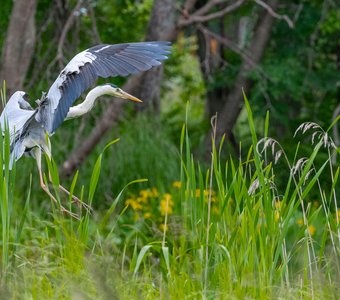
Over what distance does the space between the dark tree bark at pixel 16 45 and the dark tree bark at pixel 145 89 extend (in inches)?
26.8

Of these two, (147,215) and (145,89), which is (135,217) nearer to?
(147,215)

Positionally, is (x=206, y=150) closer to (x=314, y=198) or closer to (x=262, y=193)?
(x=314, y=198)

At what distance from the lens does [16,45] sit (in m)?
7.53

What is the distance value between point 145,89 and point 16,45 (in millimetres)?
1799

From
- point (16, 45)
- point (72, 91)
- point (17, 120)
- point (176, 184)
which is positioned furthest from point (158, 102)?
point (72, 91)

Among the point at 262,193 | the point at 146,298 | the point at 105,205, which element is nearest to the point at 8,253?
the point at 146,298

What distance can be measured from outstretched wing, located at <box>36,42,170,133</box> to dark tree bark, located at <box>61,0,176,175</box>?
9.70 ft

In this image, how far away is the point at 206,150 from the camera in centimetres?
916

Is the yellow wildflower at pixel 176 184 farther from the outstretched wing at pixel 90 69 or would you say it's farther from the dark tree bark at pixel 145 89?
the outstretched wing at pixel 90 69

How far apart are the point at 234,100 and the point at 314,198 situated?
3.71ft

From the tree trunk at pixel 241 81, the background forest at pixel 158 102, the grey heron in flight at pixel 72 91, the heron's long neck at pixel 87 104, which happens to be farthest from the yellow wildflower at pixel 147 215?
the heron's long neck at pixel 87 104

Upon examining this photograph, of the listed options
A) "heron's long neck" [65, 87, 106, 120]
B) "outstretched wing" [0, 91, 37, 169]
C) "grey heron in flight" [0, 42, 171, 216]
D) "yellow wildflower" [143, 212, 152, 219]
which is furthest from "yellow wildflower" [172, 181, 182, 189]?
"heron's long neck" [65, 87, 106, 120]

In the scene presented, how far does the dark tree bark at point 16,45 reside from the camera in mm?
7422

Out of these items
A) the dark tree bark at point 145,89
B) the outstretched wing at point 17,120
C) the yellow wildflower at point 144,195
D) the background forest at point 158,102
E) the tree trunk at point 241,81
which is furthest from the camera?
the tree trunk at point 241,81
